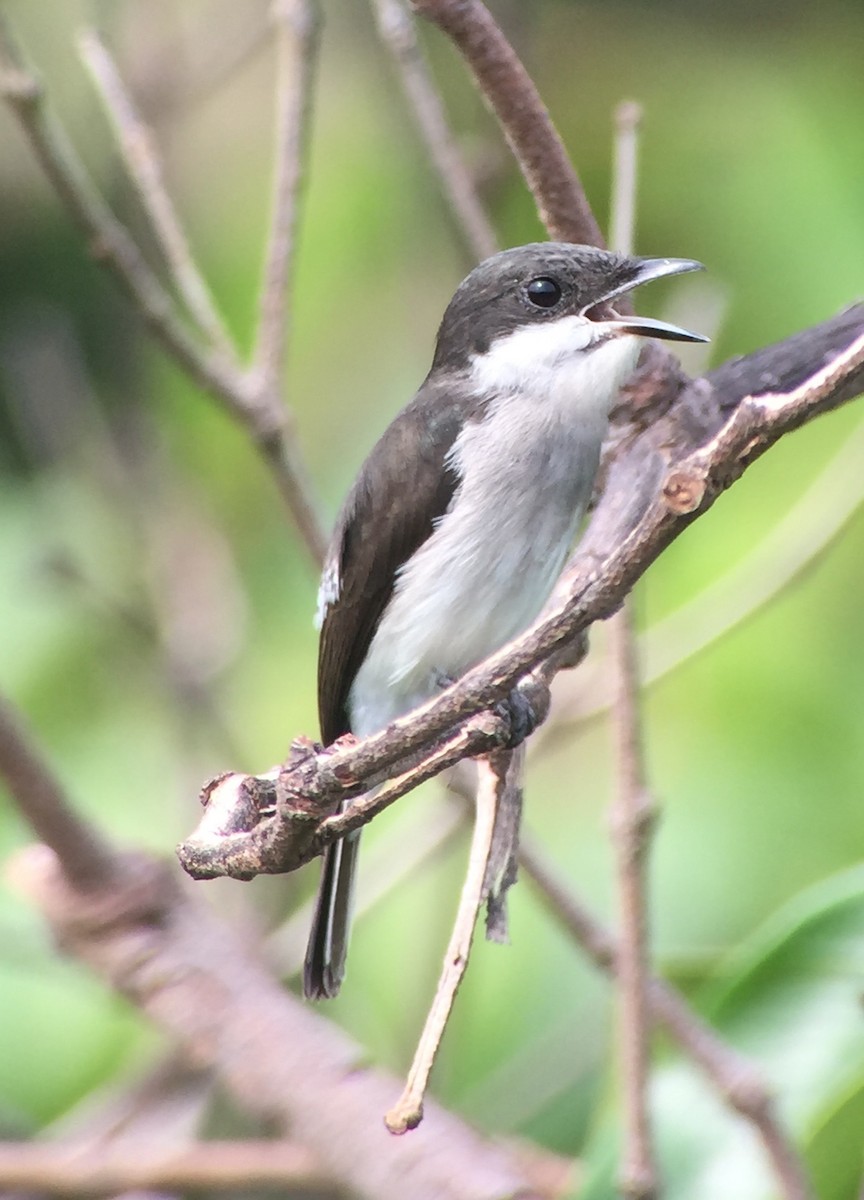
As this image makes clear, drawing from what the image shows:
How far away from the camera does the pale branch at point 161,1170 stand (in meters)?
2.04

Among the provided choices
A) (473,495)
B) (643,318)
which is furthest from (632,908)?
(643,318)

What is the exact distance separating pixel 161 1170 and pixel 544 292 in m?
1.18

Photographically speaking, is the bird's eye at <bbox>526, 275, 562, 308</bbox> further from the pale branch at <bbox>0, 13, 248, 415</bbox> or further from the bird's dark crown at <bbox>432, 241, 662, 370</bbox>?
the pale branch at <bbox>0, 13, 248, 415</bbox>

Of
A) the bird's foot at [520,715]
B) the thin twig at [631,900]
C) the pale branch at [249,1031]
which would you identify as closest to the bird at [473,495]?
the thin twig at [631,900]

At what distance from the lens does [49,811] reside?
204 centimetres

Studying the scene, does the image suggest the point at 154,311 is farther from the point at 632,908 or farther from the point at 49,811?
the point at 632,908

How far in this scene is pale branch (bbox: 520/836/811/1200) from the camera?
162 cm

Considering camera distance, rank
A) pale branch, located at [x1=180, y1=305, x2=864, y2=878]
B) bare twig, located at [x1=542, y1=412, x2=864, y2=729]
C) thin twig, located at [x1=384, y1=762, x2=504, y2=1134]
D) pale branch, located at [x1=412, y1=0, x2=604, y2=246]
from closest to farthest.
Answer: pale branch, located at [x1=180, y1=305, x2=864, y2=878], thin twig, located at [x1=384, y1=762, x2=504, y2=1134], pale branch, located at [x1=412, y1=0, x2=604, y2=246], bare twig, located at [x1=542, y1=412, x2=864, y2=729]

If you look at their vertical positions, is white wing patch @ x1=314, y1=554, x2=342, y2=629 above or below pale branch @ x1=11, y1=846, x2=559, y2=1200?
above

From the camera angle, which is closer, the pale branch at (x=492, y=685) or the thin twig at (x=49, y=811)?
the pale branch at (x=492, y=685)

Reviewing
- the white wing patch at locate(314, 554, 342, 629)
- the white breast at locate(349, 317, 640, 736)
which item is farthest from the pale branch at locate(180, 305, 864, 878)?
the white wing patch at locate(314, 554, 342, 629)

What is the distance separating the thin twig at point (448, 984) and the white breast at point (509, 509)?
0.42 m

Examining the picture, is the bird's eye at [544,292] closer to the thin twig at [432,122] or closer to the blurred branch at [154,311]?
the thin twig at [432,122]

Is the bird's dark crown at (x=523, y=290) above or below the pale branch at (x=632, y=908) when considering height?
above
